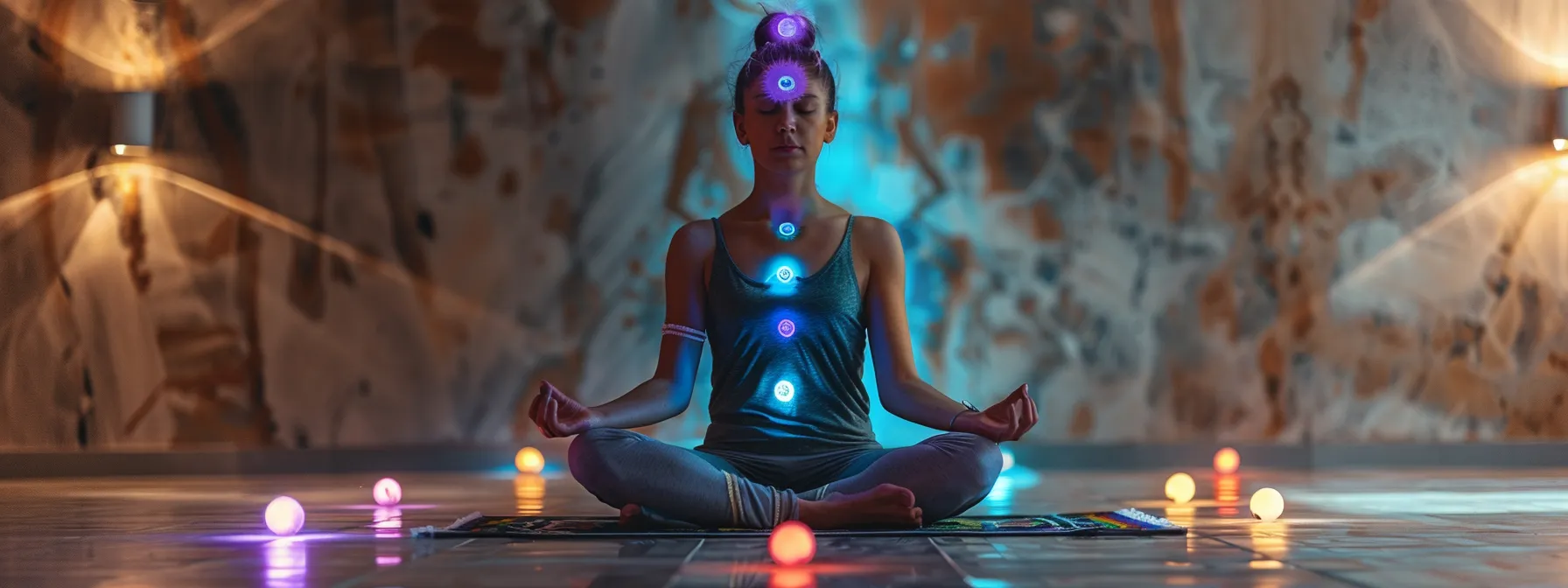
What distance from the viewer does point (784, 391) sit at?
2.62 m

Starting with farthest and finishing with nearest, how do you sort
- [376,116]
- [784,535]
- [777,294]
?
[376,116]
[777,294]
[784,535]

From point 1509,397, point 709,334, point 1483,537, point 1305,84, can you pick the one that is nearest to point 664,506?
point 709,334

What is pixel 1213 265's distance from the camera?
5.06 m

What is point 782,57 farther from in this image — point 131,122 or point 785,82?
point 131,122

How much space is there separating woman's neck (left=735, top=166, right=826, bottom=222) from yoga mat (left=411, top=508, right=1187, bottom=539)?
0.65m

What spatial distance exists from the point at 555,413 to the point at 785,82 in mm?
801

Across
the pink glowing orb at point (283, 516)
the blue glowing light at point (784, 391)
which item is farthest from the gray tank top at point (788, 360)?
the pink glowing orb at point (283, 516)

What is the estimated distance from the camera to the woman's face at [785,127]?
2701 mm

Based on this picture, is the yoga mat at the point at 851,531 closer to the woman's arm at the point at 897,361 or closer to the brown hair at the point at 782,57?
the woman's arm at the point at 897,361

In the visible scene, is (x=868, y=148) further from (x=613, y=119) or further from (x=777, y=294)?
(x=777, y=294)

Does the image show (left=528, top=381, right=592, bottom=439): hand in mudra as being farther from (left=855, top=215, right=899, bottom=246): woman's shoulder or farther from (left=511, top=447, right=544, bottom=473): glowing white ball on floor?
(left=511, top=447, right=544, bottom=473): glowing white ball on floor

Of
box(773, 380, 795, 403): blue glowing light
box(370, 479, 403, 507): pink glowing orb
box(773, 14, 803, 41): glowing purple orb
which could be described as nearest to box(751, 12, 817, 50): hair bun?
box(773, 14, 803, 41): glowing purple orb

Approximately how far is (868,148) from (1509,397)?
248 cm

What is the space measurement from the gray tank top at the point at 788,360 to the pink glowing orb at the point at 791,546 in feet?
2.09
